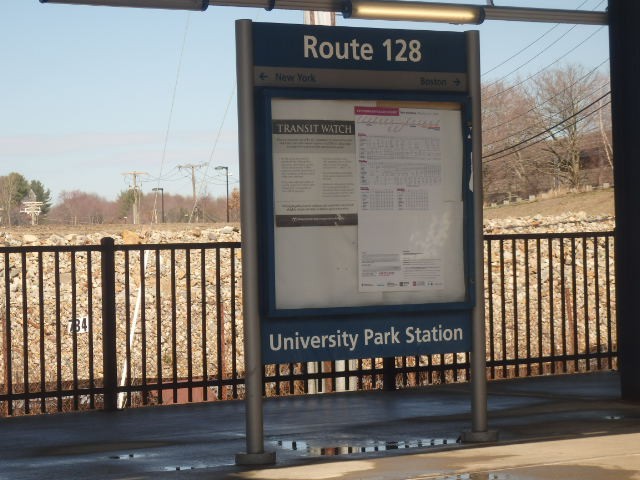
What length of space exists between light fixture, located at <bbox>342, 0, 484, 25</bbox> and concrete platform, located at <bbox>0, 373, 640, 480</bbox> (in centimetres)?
288

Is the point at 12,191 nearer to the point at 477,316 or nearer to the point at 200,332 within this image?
the point at 200,332

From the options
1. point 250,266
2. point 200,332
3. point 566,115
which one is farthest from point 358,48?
point 566,115

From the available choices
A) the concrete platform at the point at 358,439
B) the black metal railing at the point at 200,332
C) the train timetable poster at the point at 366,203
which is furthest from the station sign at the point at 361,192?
the black metal railing at the point at 200,332

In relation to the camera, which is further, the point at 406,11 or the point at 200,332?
the point at 200,332

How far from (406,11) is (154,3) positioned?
5.77 feet

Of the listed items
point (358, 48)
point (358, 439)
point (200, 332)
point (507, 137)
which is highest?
point (507, 137)

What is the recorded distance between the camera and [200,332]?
4209 centimetres

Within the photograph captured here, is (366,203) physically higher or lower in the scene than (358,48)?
lower

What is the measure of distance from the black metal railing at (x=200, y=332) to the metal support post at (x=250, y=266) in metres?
2.56

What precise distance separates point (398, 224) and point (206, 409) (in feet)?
10.2

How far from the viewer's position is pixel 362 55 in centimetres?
724

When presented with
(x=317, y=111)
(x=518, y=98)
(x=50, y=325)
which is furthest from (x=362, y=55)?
(x=518, y=98)

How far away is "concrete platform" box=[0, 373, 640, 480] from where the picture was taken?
6492mm

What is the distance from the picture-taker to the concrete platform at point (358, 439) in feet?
21.3
